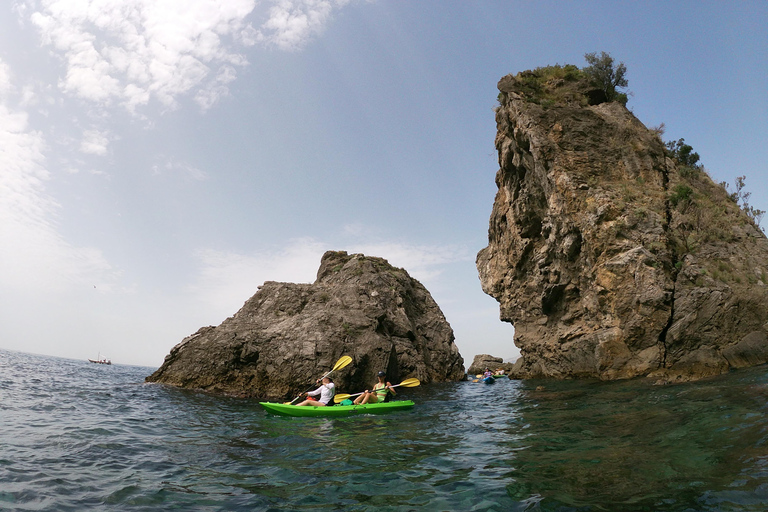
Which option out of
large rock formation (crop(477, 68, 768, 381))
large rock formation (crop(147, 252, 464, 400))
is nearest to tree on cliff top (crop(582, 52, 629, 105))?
large rock formation (crop(477, 68, 768, 381))

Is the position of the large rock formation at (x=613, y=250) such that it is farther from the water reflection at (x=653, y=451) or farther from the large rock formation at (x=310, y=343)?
the large rock formation at (x=310, y=343)

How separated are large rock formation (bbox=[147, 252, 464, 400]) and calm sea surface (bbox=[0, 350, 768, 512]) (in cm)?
585

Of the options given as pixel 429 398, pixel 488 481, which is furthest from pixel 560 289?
pixel 488 481

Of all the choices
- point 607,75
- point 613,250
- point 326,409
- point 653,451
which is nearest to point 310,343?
point 326,409

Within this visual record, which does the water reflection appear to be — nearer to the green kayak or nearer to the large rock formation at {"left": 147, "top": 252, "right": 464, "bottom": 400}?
the green kayak

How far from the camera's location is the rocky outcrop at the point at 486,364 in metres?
38.8

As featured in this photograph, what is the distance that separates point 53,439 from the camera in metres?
8.05

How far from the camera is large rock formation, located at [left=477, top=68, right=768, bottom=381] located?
565 inches

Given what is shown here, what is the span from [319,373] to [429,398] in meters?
4.96

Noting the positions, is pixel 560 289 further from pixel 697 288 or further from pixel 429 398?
pixel 429 398

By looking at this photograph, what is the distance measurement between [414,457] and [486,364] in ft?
116

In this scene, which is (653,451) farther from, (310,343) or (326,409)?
(310,343)

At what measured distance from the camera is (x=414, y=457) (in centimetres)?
728

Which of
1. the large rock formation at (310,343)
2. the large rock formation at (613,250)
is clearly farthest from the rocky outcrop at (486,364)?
the large rock formation at (310,343)
